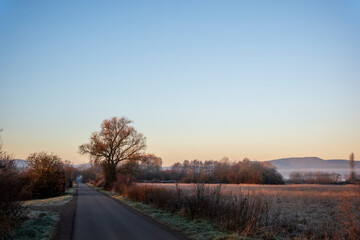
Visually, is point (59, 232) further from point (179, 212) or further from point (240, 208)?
point (240, 208)

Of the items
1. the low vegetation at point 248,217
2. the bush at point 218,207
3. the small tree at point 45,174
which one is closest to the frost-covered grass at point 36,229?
the low vegetation at point 248,217

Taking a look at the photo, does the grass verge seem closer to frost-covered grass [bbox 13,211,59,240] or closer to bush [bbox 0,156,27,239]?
frost-covered grass [bbox 13,211,59,240]

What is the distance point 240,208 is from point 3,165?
33.2 ft

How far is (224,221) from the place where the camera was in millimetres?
12695

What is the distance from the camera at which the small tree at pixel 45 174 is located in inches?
1347

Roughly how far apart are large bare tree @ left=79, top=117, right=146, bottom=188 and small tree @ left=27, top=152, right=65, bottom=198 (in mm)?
11356

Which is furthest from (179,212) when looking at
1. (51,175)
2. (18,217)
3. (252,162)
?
(252,162)

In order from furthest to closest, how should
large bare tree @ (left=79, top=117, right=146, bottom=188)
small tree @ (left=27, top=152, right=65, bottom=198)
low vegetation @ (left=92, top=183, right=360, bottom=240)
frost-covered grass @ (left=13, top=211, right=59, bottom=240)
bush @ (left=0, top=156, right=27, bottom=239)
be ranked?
large bare tree @ (left=79, top=117, right=146, bottom=188), small tree @ (left=27, top=152, right=65, bottom=198), frost-covered grass @ (left=13, top=211, right=59, bottom=240), low vegetation @ (left=92, top=183, right=360, bottom=240), bush @ (left=0, top=156, right=27, bottom=239)

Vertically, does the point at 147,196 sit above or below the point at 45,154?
below

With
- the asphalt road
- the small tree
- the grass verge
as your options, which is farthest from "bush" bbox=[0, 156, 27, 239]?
the small tree

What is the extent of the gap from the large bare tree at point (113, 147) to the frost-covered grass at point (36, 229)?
3316 centimetres

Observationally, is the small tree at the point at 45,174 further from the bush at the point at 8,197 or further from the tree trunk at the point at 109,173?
the bush at the point at 8,197

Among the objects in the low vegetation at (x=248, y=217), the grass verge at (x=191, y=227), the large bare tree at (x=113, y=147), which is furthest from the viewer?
the large bare tree at (x=113, y=147)

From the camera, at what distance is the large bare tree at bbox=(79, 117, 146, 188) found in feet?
156
